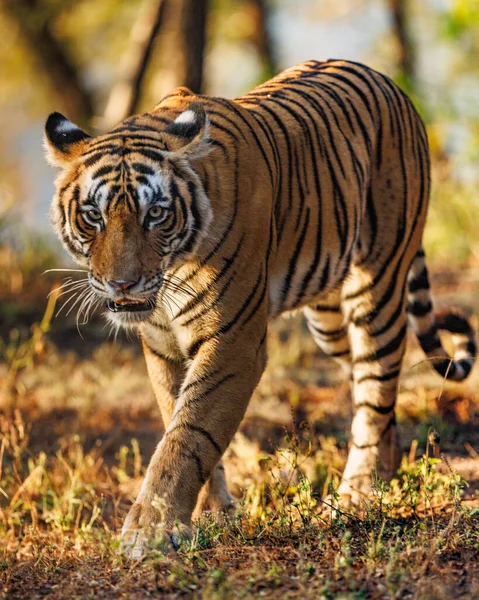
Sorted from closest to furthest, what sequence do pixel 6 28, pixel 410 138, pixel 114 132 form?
pixel 114 132 → pixel 410 138 → pixel 6 28

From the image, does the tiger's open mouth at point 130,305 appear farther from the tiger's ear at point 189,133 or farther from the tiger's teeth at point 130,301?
the tiger's ear at point 189,133

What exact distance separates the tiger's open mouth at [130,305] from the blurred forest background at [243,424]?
66cm

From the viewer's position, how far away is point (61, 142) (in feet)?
11.3

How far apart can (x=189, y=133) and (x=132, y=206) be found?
1.14 ft

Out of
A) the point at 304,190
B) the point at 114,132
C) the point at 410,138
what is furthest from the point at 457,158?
A: the point at 114,132

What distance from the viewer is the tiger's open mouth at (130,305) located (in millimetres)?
3188

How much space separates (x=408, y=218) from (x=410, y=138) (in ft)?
1.31

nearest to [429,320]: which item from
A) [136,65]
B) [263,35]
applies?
[136,65]

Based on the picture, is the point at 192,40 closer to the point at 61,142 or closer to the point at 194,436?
the point at 61,142

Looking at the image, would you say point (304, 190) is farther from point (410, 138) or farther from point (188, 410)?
point (188, 410)

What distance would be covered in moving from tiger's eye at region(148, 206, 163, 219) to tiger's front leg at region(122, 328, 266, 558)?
1.60 feet

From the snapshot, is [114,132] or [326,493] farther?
[326,493]

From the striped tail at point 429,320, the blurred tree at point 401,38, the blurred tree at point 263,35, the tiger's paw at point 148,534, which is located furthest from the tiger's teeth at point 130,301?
the blurred tree at point 263,35

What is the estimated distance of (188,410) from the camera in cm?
330
